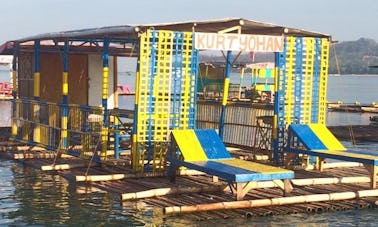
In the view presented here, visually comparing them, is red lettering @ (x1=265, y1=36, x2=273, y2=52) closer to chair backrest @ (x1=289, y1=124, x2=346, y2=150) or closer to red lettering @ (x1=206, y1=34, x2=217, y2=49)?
red lettering @ (x1=206, y1=34, x2=217, y2=49)

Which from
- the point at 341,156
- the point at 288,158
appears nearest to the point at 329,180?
the point at 341,156

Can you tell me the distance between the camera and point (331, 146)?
51.2 feet

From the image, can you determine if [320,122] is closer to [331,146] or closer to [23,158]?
[331,146]

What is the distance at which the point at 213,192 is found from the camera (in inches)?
521

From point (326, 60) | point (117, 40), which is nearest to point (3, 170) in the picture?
point (117, 40)

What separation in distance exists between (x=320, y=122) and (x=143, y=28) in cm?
597

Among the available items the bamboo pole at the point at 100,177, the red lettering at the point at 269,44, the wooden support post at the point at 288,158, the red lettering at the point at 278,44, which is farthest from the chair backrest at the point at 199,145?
the red lettering at the point at 278,44

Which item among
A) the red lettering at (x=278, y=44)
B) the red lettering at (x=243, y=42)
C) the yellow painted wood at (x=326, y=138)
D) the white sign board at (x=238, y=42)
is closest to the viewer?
the white sign board at (x=238, y=42)

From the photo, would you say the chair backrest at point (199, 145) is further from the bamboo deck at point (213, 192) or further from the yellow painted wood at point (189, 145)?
the bamboo deck at point (213, 192)

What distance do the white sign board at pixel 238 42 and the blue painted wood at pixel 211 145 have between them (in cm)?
201

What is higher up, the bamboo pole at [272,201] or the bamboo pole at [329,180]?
the bamboo pole at [329,180]

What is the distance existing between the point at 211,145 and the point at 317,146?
9.46 feet

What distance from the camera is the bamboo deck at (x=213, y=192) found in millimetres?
11781

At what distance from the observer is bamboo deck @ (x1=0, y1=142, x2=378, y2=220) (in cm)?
1178
